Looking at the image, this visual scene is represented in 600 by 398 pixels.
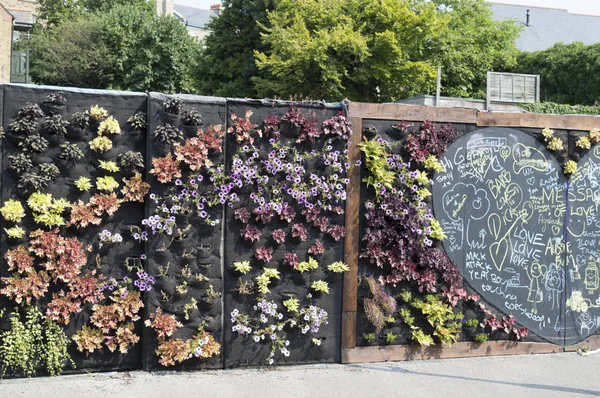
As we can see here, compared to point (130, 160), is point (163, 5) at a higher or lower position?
higher

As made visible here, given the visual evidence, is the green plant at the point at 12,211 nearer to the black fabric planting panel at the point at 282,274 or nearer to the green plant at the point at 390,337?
the black fabric planting panel at the point at 282,274

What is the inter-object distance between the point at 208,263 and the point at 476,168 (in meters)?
3.13

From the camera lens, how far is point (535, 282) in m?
7.16

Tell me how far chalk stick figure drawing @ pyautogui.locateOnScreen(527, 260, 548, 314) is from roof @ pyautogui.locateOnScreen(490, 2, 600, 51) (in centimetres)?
4215

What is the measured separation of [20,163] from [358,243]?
3.30m

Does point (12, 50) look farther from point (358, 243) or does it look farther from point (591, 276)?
point (591, 276)

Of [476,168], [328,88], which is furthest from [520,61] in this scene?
[476,168]

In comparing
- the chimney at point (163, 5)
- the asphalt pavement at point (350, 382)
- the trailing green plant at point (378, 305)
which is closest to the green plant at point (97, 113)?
the asphalt pavement at point (350, 382)

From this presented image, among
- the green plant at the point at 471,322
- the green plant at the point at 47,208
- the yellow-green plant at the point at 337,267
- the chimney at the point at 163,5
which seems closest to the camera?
the green plant at the point at 47,208

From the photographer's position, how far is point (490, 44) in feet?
109

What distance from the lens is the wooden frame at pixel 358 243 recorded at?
6.49 m

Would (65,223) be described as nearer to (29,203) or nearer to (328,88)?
(29,203)

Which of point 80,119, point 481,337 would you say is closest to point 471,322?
point 481,337

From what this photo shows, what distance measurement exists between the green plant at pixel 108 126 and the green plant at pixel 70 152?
0.83 ft
